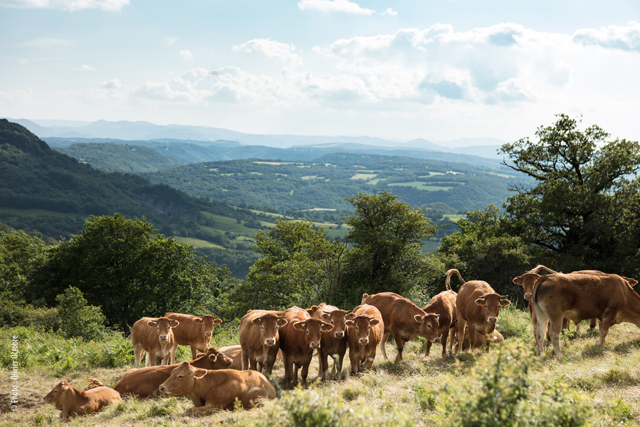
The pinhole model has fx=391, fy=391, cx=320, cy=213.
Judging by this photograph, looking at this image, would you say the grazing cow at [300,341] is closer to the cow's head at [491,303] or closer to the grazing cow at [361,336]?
the grazing cow at [361,336]

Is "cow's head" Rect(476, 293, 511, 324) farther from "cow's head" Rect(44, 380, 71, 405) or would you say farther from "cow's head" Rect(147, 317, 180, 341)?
"cow's head" Rect(44, 380, 71, 405)

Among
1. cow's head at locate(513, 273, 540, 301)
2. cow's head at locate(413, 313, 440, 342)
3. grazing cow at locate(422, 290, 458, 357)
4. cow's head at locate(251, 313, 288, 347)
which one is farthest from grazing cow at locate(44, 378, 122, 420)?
cow's head at locate(513, 273, 540, 301)

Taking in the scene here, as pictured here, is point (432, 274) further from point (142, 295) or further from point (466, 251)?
point (142, 295)

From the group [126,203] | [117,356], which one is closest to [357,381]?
[117,356]

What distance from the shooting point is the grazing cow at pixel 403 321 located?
38.1 ft

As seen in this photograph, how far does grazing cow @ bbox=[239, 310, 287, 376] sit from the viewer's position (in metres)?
9.78

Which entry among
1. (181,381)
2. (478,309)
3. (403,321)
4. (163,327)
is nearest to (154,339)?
(163,327)

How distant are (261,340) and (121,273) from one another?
30.5m

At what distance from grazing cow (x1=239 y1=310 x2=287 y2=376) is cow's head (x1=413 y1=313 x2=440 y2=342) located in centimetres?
405

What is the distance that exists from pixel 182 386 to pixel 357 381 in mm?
3939

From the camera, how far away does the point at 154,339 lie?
12.8 meters

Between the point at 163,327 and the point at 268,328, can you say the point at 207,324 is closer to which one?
the point at 163,327

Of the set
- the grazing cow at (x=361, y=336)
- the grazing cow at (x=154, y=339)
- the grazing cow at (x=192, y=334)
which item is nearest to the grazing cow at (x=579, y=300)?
the grazing cow at (x=361, y=336)

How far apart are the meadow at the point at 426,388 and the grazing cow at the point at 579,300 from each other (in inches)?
30.5
